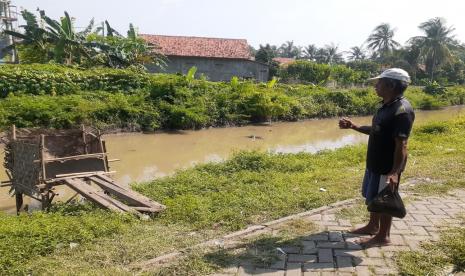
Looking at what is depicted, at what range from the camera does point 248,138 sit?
54.4 feet

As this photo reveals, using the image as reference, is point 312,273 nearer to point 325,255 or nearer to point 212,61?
point 325,255

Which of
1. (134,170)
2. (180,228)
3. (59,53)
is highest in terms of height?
(59,53)

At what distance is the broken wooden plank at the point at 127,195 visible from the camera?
5617mm

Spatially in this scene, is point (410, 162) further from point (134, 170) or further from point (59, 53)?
point (59, 53)

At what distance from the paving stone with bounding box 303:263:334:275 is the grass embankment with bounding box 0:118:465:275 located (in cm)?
80

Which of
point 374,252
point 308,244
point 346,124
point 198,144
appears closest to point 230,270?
point 308,244


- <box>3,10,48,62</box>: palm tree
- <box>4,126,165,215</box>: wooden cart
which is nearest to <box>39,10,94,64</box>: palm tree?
<box>3,10,48,62</box>: palm tree

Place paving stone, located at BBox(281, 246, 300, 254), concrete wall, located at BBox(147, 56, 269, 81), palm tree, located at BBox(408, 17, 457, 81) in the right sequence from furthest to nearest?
palm tree, located at BBox(408, 17, 457, 81)
concrete wall, located at BBox(147, 56, 269, 81)
paving stone, located at BBox(281, 246, 300, 254)

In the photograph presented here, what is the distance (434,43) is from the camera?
43.2 meters

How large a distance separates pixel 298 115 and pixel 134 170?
41.5 ft

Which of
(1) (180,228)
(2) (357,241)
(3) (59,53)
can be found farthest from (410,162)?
(3) (59,53)

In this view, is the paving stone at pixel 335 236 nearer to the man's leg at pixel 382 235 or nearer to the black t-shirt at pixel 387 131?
the man's leg at pixel 382 235

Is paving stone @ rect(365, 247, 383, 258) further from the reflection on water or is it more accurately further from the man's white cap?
the reflection on water

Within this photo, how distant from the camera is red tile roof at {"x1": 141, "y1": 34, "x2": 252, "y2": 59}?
31.0 meters
